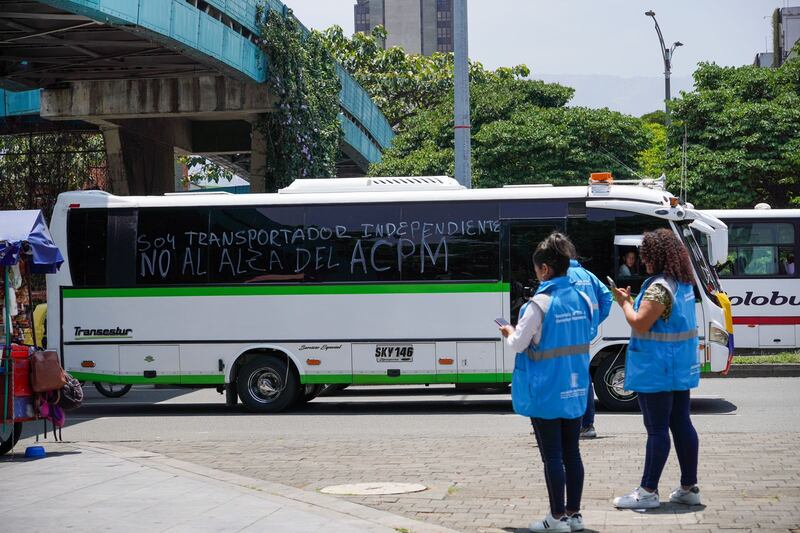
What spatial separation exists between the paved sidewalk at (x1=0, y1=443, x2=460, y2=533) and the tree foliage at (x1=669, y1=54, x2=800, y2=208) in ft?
79.3

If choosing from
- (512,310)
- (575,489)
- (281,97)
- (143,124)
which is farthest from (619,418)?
(143,124)

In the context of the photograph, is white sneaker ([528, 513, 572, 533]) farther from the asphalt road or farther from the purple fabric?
the purple fabric

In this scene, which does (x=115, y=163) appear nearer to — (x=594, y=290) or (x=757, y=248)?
(x=757, y=248)

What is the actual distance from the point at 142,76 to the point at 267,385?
12826mm

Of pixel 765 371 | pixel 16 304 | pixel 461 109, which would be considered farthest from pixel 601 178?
pixel 16 304

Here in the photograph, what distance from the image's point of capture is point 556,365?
7098 millimetres

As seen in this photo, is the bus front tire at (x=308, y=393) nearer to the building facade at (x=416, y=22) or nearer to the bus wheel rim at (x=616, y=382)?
the bus wheel rim at (x=616, y=382)

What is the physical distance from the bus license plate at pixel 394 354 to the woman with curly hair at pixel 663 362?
25.9 ft

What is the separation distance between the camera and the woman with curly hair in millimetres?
7711

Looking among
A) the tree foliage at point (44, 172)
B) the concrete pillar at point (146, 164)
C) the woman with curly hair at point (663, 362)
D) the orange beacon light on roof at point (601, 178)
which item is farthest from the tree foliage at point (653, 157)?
the woman with curly hair at point (663, 362)

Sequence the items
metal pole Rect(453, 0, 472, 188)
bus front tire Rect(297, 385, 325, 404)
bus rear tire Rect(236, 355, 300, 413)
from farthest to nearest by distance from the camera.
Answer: metal pole Rect(453, 0, 472, 188)
bus front tire Rect(297, 385, 325, 404)
bus rear tire Rect(236, 355, 300, 413)

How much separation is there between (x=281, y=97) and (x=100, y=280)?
10.9 m

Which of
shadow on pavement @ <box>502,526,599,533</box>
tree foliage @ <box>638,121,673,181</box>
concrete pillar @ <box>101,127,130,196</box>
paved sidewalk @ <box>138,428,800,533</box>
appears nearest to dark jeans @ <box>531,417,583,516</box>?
shadow on pavement @ <box>502,526,599,533</box>

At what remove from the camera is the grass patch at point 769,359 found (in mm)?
19969
